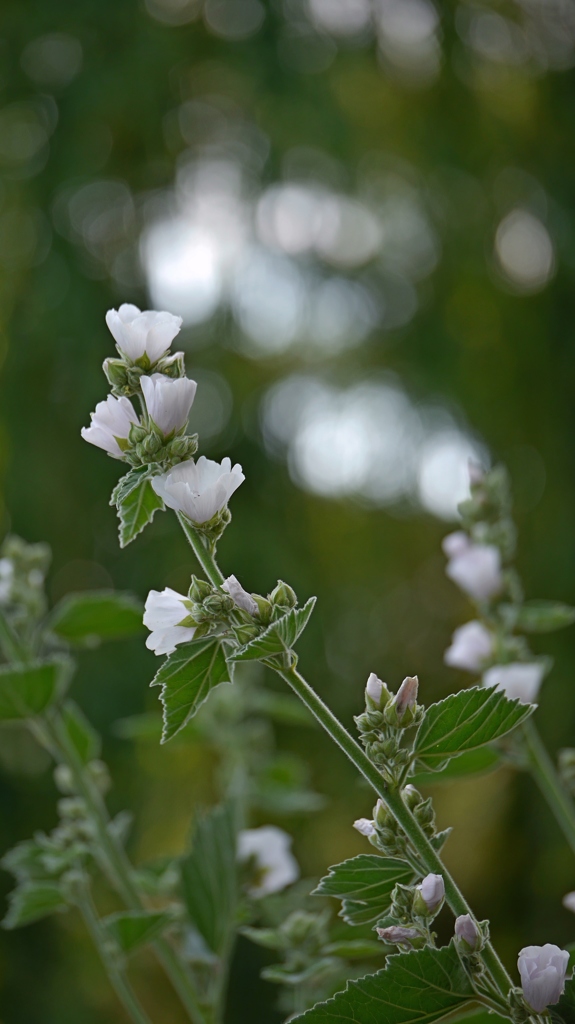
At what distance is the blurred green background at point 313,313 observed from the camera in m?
1.46

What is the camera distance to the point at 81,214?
1564 millimetres

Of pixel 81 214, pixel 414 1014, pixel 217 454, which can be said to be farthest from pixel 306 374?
pixel 414 1014

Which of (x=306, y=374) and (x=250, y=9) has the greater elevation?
(x=250, y=9)

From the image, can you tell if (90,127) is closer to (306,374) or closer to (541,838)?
(306,374)

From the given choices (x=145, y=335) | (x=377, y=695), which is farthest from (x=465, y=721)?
(x=145, y=335)

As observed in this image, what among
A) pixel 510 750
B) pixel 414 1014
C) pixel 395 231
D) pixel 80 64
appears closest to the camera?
pixel 414 1014

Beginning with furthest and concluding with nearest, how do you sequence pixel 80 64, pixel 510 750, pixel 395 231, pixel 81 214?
pixel 395 231 → pixel 81 214 → pixel 80 64 → pixel 510 750

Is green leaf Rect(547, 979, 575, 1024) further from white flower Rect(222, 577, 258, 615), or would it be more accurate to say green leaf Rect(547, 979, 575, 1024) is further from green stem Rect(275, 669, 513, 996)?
white flower Rect(222, 577, 258, 615)

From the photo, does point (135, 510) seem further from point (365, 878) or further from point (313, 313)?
point (313, 313)

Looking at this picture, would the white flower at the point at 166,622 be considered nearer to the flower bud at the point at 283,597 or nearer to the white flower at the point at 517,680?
the flower bud at the point at 283,597

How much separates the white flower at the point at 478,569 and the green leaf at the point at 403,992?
0.73 ft

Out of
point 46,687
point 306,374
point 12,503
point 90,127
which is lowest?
point 12,503

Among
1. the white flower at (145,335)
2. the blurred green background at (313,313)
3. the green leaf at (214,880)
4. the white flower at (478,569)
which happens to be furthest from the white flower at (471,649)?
the blurred green background at (313,313)

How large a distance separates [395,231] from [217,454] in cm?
52
